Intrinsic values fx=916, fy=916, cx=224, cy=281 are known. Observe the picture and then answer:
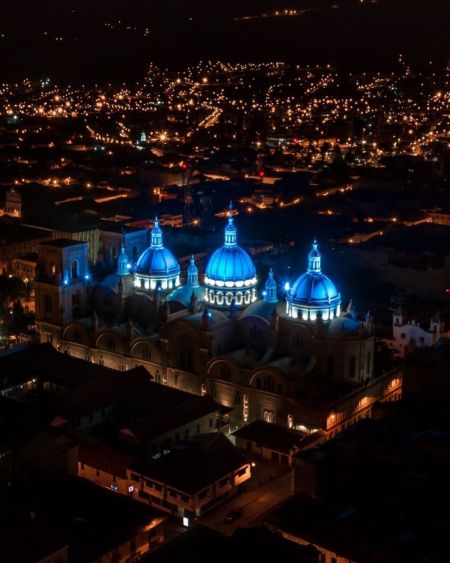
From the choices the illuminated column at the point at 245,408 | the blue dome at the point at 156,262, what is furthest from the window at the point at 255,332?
the blue dome at the point at 156,262

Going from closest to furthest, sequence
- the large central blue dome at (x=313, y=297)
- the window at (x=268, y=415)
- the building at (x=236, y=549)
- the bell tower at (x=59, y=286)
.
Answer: the building at (x=236, y=549)
the window at (x=268, y=415)
the large central blue dome at (x=313, y=297)
the bell tower at (x=59, y=286)

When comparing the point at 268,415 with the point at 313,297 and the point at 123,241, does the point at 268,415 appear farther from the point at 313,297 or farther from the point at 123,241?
the point at 123,241

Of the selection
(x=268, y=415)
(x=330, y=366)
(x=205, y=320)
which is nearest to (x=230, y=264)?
(x=205, y=320)

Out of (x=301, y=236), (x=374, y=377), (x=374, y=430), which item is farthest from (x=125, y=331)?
(x=301, y=236)

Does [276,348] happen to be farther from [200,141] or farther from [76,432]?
[200,141]

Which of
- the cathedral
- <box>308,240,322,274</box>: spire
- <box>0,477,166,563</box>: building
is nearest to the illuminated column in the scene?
the cathedral

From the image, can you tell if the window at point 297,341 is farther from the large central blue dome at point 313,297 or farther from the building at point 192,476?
the building at point 192,476
